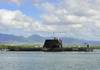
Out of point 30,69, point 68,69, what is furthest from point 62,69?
point 30,69

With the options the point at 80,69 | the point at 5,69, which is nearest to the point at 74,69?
the point at 80,69

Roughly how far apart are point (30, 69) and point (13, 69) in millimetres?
3381

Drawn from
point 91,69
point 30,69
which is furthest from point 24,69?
point 91,69

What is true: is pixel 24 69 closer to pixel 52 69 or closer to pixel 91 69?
pixel 52 69

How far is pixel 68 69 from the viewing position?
8344 cm

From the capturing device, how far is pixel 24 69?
8219cm

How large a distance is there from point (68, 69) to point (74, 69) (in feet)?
4.29

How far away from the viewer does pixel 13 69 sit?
81.8 metres

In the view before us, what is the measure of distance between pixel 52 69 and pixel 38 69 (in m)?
2.76

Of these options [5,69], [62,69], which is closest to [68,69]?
[62,69]

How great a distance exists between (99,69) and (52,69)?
9.11 meters

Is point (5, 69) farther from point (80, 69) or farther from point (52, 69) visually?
point (80, 69)

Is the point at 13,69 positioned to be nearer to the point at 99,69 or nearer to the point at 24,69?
the point at 24,69

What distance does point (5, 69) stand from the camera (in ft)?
267
